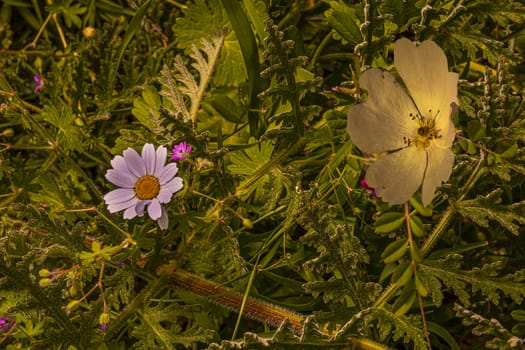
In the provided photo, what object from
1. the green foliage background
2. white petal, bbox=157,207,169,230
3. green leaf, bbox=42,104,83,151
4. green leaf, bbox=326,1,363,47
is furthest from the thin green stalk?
green leaf, bbox=42,104,83,151

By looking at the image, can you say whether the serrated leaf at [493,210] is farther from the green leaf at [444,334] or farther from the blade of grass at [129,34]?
the blade of grass at [129,34]

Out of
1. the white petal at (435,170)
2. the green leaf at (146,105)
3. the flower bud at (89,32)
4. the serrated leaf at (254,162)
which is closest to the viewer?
the white petal at (435,170)

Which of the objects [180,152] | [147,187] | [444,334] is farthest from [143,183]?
[444,334]

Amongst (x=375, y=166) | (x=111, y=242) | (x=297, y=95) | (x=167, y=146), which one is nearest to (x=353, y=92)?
(x=297, y=95)

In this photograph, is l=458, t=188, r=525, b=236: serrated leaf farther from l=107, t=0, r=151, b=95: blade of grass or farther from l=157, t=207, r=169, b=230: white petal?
l=107, t=0, r=151, b=95: blade of grass

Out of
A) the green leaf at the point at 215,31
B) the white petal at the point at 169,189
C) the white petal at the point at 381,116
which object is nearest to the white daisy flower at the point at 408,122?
the white petal at the point at 381,116

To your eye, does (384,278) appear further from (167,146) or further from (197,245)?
(167,146)
